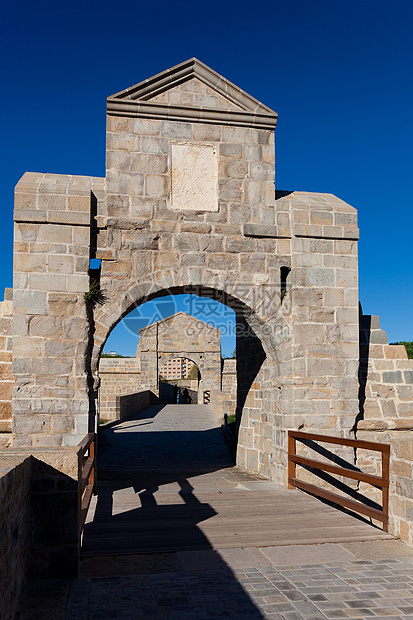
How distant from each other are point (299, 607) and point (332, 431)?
13.8 feet

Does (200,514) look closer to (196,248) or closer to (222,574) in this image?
(222,574)

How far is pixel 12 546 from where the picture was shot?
2883 mm

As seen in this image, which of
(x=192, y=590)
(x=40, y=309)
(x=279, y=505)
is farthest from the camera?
(x=40, y=309)

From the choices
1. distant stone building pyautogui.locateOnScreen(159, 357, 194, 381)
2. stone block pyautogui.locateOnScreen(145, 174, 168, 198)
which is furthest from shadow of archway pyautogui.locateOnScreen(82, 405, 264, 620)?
distant stone building pyautogui.locateOnScreen(159, 357, 194, 381)

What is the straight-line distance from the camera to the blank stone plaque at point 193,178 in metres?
7.20

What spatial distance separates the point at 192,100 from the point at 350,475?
5298mm

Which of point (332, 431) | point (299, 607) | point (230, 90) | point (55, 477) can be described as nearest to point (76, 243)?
point (230, 90)

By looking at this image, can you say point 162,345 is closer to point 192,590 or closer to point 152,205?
point 152,205

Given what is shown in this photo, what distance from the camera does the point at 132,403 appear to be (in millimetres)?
21062

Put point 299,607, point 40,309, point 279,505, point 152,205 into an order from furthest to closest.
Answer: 1. point 152,205
2. point 40,309
3. point 279,505
4. point 299,607

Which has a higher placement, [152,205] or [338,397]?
[152,205]

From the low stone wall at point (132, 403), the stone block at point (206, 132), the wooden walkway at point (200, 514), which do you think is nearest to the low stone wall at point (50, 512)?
the wooden walkway at point (200, 514)

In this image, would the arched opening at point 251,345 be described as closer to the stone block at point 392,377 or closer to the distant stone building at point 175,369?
the stone block at point 392,377

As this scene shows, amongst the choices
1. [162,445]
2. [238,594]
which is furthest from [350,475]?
[162,445]
